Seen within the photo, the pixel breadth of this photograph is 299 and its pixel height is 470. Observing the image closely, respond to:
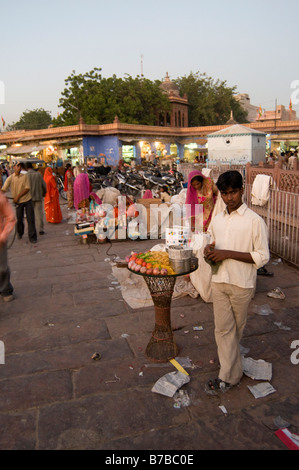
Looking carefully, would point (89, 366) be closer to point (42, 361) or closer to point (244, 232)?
point (42, 361)

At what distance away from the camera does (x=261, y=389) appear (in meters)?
2.80

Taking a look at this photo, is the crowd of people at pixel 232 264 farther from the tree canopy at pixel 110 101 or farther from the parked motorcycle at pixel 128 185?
the tree canopy at pixel 110 101

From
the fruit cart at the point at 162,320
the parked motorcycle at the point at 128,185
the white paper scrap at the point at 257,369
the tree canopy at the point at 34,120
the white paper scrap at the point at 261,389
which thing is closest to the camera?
the white paper scrap at the point at 261,389

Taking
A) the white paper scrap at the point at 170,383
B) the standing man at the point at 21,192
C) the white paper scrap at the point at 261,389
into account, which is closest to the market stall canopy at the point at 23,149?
the standing man at the point at 21,192

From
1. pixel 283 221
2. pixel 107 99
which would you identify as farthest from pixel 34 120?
pixel 283 221

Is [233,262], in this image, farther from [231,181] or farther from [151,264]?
[151,264]

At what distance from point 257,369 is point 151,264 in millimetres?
1277

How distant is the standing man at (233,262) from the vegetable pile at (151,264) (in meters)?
0.51

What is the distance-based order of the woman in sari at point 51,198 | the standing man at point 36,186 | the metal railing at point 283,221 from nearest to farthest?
the metal railing at point 283,221, the standing man at point 36,186, the woman in sari at point 51,198

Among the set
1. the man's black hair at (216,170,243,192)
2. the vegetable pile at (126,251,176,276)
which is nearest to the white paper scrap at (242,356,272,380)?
the vegetable pile at (126,251,176,276)

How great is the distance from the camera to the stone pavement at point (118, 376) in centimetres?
240

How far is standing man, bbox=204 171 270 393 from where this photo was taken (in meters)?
2.47

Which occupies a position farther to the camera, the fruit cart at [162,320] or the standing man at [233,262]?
the fruit cart at [162,320]

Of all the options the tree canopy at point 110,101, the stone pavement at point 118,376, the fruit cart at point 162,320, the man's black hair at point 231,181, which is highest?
the tree canopy at point 110,101
